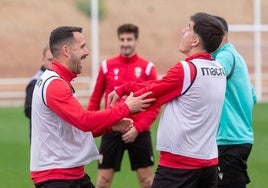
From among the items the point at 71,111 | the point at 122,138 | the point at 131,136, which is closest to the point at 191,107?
the point at 71,111

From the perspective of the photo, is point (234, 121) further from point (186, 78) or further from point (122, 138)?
point (122, 138)

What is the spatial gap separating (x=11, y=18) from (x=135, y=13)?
6187 mm

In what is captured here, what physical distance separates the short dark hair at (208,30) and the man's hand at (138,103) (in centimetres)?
66

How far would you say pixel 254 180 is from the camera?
12742mm

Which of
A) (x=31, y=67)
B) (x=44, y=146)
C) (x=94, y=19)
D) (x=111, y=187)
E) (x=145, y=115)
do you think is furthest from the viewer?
(x=31, y=67)

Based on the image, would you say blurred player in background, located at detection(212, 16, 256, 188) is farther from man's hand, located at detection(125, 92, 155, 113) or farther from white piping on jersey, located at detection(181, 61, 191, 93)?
man's hand, located at detection(125, 92, 155, 113)

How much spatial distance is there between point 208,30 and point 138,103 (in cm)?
86

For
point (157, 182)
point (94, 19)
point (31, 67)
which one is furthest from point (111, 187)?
point (31, 67)

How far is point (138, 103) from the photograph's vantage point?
24.5ft

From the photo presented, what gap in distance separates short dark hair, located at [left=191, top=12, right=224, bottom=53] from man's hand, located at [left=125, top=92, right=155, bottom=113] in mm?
663

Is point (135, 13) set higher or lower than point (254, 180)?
higher

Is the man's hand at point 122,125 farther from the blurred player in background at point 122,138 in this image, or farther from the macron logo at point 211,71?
the blurred player in background at point 122,138

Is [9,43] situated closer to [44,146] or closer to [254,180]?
[254,180]

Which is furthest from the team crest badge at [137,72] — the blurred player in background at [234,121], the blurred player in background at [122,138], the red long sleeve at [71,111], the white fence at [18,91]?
the white fence at [18,91]
